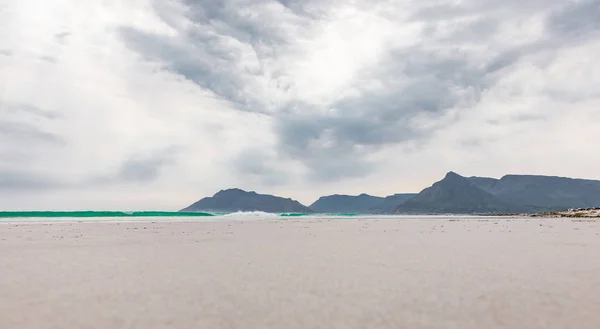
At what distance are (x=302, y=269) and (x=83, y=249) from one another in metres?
14.0

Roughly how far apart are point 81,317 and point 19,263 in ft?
35.7

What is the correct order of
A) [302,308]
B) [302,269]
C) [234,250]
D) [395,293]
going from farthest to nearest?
[234,250], [302,269], [395,293], [302,308]

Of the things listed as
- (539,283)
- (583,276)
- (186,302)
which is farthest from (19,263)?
(583,276)

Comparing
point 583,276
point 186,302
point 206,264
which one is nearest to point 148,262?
point 206,264

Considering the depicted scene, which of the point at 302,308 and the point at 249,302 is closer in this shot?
the point at 302,308

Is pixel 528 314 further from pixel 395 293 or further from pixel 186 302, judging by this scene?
pixel 186 302

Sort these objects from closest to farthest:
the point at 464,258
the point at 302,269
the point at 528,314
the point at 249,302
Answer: the point at 528,314 < the point at 249,302 < the point at 302,269 < the point at 464,258

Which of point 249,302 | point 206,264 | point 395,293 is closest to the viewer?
point 249,302

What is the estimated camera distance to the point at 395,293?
10.5 metres

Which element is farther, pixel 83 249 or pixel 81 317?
pixel 83 249

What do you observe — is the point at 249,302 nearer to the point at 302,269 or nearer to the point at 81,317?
the point at 81,317

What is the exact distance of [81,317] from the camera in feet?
27.5

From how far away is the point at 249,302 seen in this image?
9516 millimetres

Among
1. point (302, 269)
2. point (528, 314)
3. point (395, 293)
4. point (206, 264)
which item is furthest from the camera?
point (206, 264)
